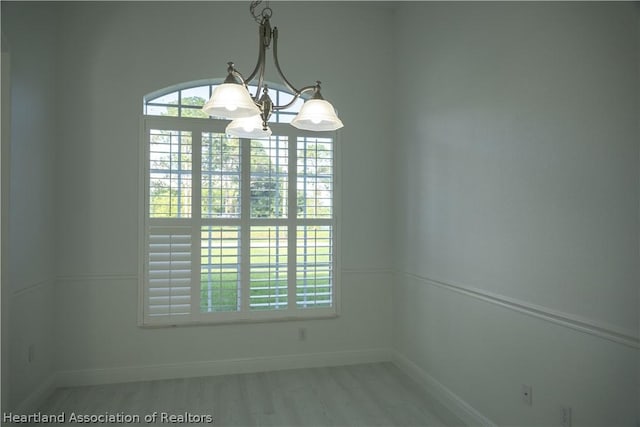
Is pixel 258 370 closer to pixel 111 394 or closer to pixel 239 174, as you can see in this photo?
pixel 111 394

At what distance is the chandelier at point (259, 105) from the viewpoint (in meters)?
1.53

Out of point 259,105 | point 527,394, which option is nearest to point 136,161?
point 259,105

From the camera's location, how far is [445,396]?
3002 millimetres

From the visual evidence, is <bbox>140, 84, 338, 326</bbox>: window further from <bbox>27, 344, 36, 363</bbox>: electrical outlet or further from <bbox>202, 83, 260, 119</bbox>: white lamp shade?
<bbox>202, 83, 260, 119</bbox>: white lamp shade

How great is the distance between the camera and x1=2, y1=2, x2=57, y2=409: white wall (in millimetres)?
2586

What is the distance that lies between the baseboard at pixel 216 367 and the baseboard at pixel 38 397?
67mm

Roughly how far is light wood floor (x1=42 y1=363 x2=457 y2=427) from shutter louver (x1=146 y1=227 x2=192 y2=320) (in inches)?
23.7

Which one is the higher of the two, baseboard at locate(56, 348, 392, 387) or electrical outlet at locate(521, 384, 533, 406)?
electrical outlet at locate(521, 384, 533, 406)

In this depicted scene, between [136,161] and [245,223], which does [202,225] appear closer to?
[245,223]

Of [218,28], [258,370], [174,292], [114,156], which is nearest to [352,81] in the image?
[218,28]

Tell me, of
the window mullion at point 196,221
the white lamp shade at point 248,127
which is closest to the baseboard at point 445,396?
the window mullion at point 196,221

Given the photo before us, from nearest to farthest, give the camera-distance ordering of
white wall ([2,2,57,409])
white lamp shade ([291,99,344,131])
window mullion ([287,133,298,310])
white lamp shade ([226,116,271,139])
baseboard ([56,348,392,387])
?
white lamp shade ([291,99,344,131]) < white lamp shade ([226,116,271,139]) < white wall ([2,2,57,409]) < baseboard ([56,348,392,387]) < window mullion ([287,133,298,310])

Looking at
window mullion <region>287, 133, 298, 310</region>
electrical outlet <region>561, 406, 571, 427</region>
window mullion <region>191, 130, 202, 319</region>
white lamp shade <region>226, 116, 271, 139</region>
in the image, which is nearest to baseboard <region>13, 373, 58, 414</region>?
window mullion <region>191, 130, 202, 319</region>

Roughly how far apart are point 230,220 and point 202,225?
0.79ft
